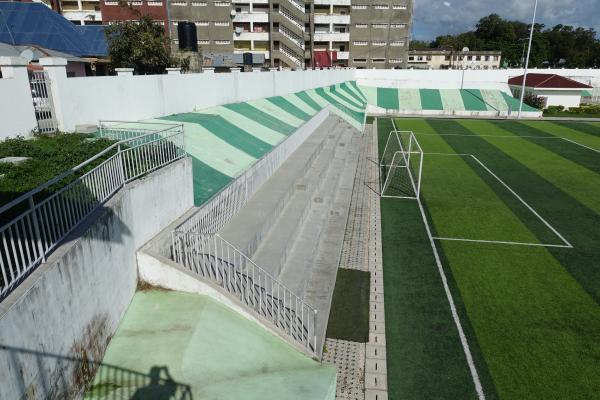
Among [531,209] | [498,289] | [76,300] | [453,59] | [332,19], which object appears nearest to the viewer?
[76,300]

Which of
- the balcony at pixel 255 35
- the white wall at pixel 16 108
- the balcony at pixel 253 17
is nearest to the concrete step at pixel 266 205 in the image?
the white wall at pixel 16 108

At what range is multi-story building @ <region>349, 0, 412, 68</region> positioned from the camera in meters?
72.4

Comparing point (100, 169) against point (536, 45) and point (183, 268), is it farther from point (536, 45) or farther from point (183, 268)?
point (536, 45)

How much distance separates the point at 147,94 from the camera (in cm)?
1438

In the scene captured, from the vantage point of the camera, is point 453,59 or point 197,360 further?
point 453,59

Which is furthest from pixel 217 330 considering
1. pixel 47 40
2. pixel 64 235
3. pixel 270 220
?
pixel 47 40

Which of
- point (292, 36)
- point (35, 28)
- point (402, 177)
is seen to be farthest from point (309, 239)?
point (292, 36)

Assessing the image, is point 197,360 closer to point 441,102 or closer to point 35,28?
point 35,28

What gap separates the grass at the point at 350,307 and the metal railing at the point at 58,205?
5.30 meters

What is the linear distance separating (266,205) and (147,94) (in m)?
6.05

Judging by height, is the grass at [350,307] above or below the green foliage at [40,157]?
below

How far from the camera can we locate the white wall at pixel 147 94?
11828 mm

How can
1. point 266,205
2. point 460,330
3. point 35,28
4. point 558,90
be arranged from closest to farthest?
point 460,330, point 266,205, point 35,28, point 558,90

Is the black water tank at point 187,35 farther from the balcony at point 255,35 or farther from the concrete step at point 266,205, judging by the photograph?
the balcony at point 255,35
